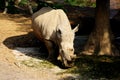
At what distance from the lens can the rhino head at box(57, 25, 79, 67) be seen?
33.5 feet

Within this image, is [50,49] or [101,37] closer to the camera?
[50,49]

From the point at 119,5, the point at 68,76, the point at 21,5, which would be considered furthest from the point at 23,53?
the point at 119,5

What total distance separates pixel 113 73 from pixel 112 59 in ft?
4.70

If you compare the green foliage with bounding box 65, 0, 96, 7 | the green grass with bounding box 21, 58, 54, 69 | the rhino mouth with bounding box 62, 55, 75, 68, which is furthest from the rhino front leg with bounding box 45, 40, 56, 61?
the green foliage with bounding box 65, 0, 96, 7

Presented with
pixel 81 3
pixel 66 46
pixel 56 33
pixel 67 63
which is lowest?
pixel 81 3

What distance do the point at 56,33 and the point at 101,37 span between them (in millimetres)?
1829

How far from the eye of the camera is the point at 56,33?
1080 cm

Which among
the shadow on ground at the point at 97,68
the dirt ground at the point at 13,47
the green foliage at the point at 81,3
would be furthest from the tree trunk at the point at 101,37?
the green foliage at the point at 81,3

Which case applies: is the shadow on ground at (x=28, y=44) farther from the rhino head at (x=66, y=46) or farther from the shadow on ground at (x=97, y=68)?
the shadow on ground at (x=97, y=68)

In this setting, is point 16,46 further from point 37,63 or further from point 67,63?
point 67,63

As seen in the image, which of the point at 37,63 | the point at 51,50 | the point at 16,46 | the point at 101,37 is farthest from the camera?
the point at 16,46

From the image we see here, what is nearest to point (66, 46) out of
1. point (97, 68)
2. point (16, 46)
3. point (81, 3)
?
point (97, 68)

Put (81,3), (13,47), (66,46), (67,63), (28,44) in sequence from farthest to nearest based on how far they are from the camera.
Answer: (81,3) → (28,44) → (13,47) → (66,46) → (67,63)

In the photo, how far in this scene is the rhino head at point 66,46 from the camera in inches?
402
